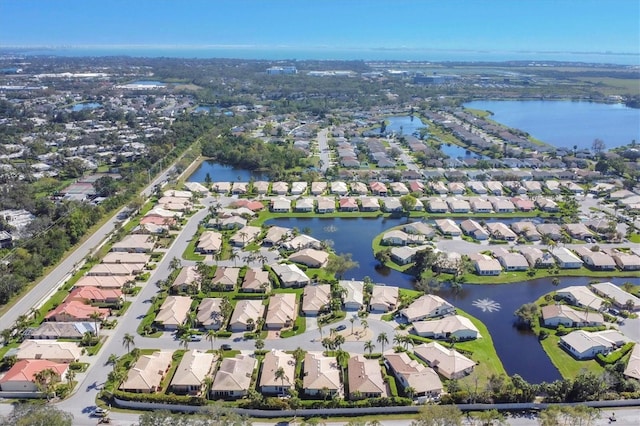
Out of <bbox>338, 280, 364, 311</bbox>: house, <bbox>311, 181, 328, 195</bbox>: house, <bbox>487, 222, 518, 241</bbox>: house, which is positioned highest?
<bbox>311, 181, 328, 195</bbox>: house

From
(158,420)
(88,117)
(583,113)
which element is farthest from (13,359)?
(583,113)

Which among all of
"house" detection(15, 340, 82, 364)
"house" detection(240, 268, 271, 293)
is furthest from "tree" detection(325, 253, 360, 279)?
"house" detection(15, 340, 82, 364)

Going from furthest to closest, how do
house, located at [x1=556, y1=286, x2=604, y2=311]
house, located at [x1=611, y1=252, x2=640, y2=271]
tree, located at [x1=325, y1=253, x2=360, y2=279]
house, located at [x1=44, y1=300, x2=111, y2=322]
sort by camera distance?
house, located at [x1=611, y1=252, x2=640, y2=271], tree, located at [x1=325, y1=253, x2=360, y2=279], house, located at [x1=556, y1=286, x2=604, y2=311], house, located at [x1=44, y1=300, x2=111, y2=322]

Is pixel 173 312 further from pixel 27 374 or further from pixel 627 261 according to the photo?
pixel 627 261

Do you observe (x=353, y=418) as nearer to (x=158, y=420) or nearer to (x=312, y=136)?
(x=158, y=420)

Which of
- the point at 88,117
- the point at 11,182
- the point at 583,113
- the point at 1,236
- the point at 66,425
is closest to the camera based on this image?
the point at 66,425

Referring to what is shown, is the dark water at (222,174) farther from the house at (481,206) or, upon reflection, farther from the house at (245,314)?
the house at (245,314)

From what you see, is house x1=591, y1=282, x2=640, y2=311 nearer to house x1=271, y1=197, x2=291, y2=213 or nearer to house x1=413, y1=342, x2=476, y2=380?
house x1=413, y1=342, x2=476, y2=380
